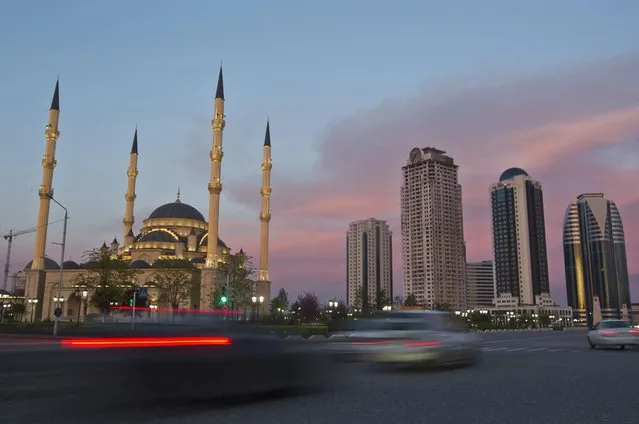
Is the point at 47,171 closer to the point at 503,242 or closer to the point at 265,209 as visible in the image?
the point at 265,209

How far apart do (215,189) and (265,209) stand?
523 inches

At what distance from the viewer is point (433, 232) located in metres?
166

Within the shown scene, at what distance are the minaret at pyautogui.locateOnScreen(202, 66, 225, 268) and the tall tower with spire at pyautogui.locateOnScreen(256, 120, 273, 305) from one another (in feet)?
37.7

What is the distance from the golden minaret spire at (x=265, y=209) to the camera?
87938 mm

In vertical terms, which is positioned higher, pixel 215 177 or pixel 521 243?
pixel 521 243

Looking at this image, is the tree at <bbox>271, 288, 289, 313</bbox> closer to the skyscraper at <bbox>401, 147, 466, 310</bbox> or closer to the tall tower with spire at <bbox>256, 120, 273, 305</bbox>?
the tall tower with spire at <bbox>256, 120, 273, 305</bbox>

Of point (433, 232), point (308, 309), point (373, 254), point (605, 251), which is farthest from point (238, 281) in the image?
point (605, 251)

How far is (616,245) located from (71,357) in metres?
212

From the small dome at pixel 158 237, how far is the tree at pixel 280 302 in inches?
822

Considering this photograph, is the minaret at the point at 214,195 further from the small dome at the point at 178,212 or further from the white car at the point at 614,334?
the white car at the point at 614,334

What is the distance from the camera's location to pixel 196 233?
105438 mm

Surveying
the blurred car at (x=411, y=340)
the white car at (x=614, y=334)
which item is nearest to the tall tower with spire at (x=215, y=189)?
the white car at (x=614, y=334)

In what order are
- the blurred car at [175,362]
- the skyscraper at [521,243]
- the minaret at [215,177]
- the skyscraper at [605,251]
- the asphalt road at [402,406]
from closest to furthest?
the asphalt road at [402,406], the blurred car at [175,362], the minaret at [215,177], the skyscraper at [521,243], the skyscraper at [605,251]

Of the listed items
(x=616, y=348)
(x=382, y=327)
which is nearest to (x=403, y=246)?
(x=616, y=348)
